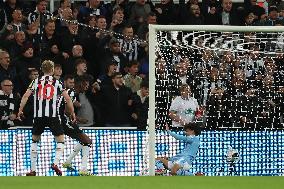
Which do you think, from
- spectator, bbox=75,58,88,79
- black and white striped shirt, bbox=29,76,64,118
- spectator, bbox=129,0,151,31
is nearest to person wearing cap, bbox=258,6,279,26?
spectator, bbox=129,0,151,31

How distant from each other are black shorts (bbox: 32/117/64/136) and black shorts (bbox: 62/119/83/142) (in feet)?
1.43

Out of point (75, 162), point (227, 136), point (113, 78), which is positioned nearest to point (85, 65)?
point (113, 78)

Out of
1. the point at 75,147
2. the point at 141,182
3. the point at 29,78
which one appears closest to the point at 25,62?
the point at 29,78

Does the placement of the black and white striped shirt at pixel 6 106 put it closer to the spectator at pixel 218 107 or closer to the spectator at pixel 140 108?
the spectator at pixel 140 108

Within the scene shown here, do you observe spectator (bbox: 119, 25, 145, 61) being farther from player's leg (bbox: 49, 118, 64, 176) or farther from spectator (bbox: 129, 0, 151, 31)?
player's leg (bbox: 49, 118, 64, 176)

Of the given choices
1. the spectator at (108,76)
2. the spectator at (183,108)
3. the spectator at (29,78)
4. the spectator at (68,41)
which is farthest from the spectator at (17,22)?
the spectator at (183,108)

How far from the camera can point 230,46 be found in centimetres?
1198

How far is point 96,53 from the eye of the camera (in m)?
13.9

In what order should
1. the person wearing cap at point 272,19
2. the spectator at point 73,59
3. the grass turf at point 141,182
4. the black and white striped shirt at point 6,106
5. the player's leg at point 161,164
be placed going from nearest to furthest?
1. the grass turf at point 141,182
2. the player's leg at point 161,164
3. the black and white striped shirt at point 6,106
4. the spectator at point 73,59
5. the person wearing cap at point 272,19

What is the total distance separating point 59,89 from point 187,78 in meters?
1.70

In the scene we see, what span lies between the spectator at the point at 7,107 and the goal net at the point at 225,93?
6.73ft

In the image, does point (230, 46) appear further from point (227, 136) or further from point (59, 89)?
point (59, 89)

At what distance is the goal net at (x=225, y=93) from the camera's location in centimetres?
1194

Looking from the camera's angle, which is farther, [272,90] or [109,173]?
[109,173]
